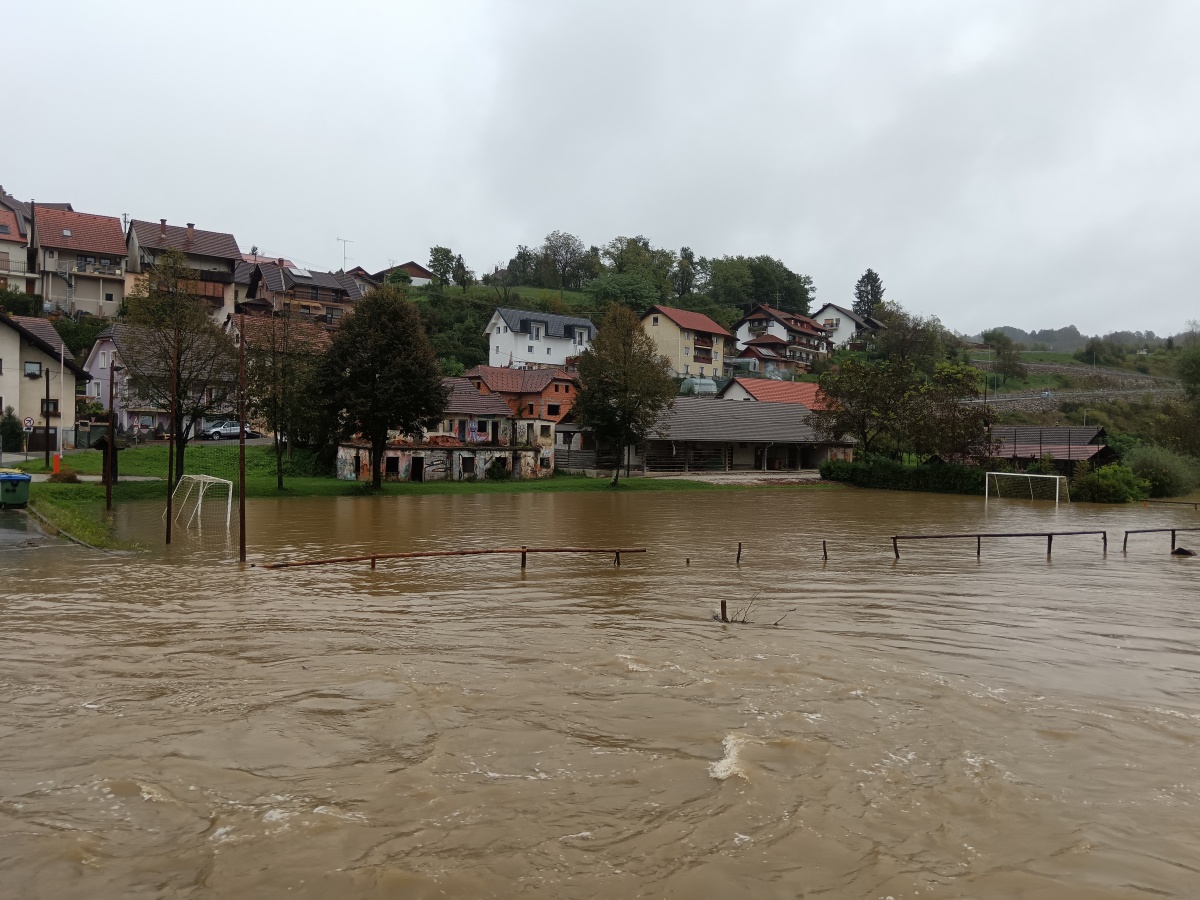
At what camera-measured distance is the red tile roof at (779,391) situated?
224 feet

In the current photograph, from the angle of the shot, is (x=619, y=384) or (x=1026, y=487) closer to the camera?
(x=1026, y=487)

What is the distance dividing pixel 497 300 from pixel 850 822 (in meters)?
85.9

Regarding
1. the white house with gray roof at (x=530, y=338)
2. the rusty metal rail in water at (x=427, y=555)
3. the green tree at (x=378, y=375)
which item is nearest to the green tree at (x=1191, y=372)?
the white house with gray roof at (x=530, y=338)

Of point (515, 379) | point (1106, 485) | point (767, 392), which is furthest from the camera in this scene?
point (767, 392)

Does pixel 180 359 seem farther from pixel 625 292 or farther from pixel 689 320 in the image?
pixel 625 292

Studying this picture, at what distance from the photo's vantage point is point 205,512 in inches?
1163

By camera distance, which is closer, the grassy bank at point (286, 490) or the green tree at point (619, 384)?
the grassy bank at point (286, 490)

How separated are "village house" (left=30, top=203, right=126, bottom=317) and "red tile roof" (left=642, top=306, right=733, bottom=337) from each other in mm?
47415

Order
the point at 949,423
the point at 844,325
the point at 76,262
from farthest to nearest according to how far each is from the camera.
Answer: the point at 844,325 < the point at 76,262 < the point at 949,423

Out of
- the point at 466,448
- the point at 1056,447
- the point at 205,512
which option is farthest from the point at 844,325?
the point at 205,512

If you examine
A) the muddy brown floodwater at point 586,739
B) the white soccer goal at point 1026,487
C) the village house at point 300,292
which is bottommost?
the muddy brown floodwater at point 586,739

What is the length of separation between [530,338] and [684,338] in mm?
16417

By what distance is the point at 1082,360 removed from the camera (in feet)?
337

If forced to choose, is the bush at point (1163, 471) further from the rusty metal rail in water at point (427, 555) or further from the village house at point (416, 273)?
the village house at point (416, 273)
